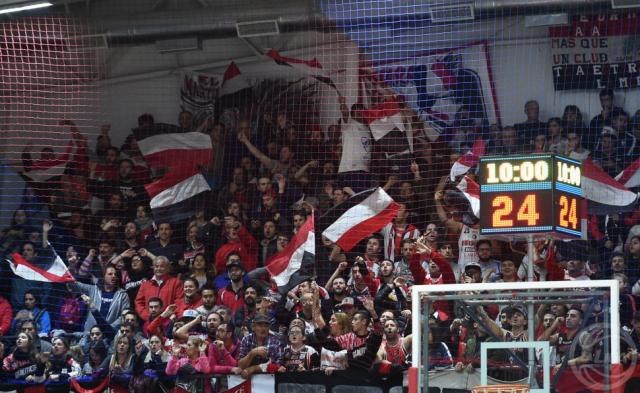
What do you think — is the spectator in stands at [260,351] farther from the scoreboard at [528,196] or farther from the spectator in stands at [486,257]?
the scoreboard at [528,196]

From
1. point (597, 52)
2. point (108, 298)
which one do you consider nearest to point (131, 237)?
point (108, 298)

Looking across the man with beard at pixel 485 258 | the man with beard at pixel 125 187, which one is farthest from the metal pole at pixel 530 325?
the man with beard at pixel 125 187

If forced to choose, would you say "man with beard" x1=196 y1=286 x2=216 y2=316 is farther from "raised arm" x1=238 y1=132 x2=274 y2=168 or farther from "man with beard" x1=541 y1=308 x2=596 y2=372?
"man with beard" x1=541 y1=308 x2=596 y2=372

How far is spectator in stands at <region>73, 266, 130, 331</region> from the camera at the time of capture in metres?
15.9

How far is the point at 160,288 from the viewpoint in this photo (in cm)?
1589

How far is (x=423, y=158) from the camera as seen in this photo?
54.0ft

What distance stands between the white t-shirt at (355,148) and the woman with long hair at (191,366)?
314cm

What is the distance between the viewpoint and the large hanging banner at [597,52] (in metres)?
16.7

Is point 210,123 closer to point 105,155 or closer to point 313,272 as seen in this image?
point 105,155

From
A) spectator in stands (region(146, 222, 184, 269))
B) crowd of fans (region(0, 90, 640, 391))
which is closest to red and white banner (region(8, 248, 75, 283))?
crowd of fans (region(0, 90, 640, 391))

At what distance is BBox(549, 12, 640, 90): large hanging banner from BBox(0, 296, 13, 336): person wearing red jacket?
717 centimetres

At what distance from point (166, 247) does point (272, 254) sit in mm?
1472

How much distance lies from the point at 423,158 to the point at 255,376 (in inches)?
147

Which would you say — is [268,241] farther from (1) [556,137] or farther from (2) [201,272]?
(1) [556,137]
